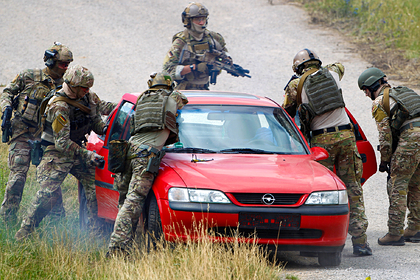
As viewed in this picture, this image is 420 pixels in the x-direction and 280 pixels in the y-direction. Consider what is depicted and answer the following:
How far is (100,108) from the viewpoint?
6172 millimetres

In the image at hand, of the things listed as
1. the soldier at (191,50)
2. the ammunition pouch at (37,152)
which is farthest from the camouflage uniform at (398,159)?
the soldier at (191,50)

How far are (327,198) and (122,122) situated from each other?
248cm

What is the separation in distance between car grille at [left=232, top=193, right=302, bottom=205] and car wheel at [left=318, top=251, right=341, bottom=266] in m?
0.62

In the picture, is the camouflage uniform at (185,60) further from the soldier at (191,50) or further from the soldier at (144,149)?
the soldier at (144,149)

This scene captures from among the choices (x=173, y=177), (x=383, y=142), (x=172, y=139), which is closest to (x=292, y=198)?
(x=173, y=177)

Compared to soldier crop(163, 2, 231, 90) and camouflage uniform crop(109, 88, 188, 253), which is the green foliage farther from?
camouflage uniform crop(109, 88, 188, 253)

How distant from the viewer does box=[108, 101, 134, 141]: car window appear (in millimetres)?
5898

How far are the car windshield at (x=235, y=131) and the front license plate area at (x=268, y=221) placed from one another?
103 cm

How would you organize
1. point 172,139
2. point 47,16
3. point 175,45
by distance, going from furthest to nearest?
point 47,16, point 175,45, point 172,139

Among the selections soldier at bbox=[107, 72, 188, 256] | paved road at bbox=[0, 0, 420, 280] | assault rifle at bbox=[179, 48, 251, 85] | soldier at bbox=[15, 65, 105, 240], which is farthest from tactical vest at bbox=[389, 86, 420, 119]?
paved road at bbox=[0, 0, 420, 280]

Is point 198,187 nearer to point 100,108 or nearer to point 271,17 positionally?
point 100,108

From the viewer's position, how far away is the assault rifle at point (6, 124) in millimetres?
6375

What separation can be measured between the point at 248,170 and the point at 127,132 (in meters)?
1.61

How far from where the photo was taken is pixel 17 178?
648cm
